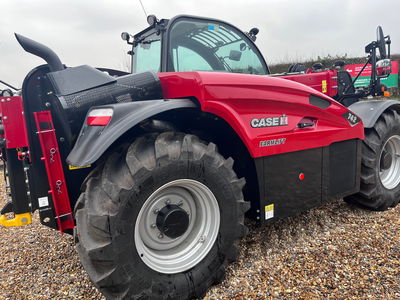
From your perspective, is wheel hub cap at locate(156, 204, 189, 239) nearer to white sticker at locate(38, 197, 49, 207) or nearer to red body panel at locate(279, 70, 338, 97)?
white sticker at locate(38, 197, 49, 207)

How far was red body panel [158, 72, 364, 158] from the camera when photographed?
7.14ft

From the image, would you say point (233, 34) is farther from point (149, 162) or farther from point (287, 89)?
point (149, 162)

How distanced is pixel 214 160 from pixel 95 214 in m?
0.88

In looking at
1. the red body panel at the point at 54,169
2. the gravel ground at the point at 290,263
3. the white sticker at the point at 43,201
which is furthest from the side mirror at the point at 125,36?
the gravel ground at the point at 290,263

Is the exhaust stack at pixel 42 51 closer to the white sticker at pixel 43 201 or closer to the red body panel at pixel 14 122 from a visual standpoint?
the red body panel at pixel 14 122

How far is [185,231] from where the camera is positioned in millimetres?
2201

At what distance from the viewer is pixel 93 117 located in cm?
195

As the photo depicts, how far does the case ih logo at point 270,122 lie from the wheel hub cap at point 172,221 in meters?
0.90

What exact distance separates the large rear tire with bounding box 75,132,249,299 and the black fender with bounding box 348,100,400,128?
2.05 meters

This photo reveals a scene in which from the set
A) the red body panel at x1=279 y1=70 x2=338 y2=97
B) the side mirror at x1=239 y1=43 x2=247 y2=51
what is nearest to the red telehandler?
the side mirror at x1=239 y1=43 x2=247 y2=51

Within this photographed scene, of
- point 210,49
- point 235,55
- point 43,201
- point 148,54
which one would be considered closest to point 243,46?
point 235,55

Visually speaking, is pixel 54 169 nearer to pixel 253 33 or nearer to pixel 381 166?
pixel 253 33

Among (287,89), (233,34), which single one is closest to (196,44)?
(233,34)

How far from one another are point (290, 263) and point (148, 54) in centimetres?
255
